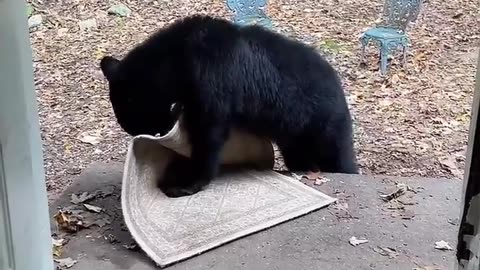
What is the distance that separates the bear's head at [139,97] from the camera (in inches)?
102

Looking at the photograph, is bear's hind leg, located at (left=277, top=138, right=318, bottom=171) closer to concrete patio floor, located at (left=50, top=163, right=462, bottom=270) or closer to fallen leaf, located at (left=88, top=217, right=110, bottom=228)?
concrete patio floor, located at (left=50, top=163, right=462, bottom=270)

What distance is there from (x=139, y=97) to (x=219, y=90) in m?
0.33

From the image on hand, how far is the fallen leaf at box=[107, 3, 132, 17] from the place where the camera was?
5512 millimetres

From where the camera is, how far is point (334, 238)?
2.23 m

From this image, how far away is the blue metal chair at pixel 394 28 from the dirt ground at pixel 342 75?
11 centimetres

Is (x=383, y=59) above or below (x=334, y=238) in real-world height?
above

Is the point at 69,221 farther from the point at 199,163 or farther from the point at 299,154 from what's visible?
the point at 299,154

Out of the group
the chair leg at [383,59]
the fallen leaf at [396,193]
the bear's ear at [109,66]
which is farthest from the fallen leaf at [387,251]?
the chair leg at [383,59]

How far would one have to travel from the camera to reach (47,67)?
473 cm

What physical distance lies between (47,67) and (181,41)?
2.42 meters

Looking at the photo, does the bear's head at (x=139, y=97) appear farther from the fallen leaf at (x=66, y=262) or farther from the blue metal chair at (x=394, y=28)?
the blue metal chair at (x=394, y=28)

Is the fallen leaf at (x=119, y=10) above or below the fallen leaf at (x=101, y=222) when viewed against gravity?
above

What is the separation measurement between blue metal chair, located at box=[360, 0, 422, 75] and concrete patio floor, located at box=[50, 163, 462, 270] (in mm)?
2306

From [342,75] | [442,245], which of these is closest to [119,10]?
[342,75]
